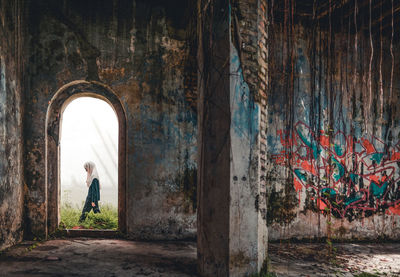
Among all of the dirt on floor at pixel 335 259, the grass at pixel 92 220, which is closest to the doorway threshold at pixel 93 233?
the grass at pixel 92 220

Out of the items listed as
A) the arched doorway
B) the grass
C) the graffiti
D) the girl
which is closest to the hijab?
the girl

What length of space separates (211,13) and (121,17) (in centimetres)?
262

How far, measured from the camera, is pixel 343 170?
17.6ft

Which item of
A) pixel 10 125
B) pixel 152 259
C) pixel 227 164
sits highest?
pixel 10 125

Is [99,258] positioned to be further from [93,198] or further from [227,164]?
[93,198]

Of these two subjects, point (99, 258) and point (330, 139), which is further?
point (330, 139)

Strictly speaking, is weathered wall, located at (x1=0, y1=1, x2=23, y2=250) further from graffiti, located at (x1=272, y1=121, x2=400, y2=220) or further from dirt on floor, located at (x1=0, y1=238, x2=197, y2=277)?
graffiti, located at (x1=272, y1=121, x2=400, y2=220)

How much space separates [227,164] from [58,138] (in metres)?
3.65

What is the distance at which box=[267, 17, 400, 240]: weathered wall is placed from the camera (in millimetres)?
5172

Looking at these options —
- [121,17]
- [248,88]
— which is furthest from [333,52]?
[121,17]

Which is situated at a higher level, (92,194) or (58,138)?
(58,138)

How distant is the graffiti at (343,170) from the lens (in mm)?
5211

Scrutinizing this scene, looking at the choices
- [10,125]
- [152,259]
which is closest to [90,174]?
[10,125]

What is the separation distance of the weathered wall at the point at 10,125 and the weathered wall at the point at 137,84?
20 centimetres
